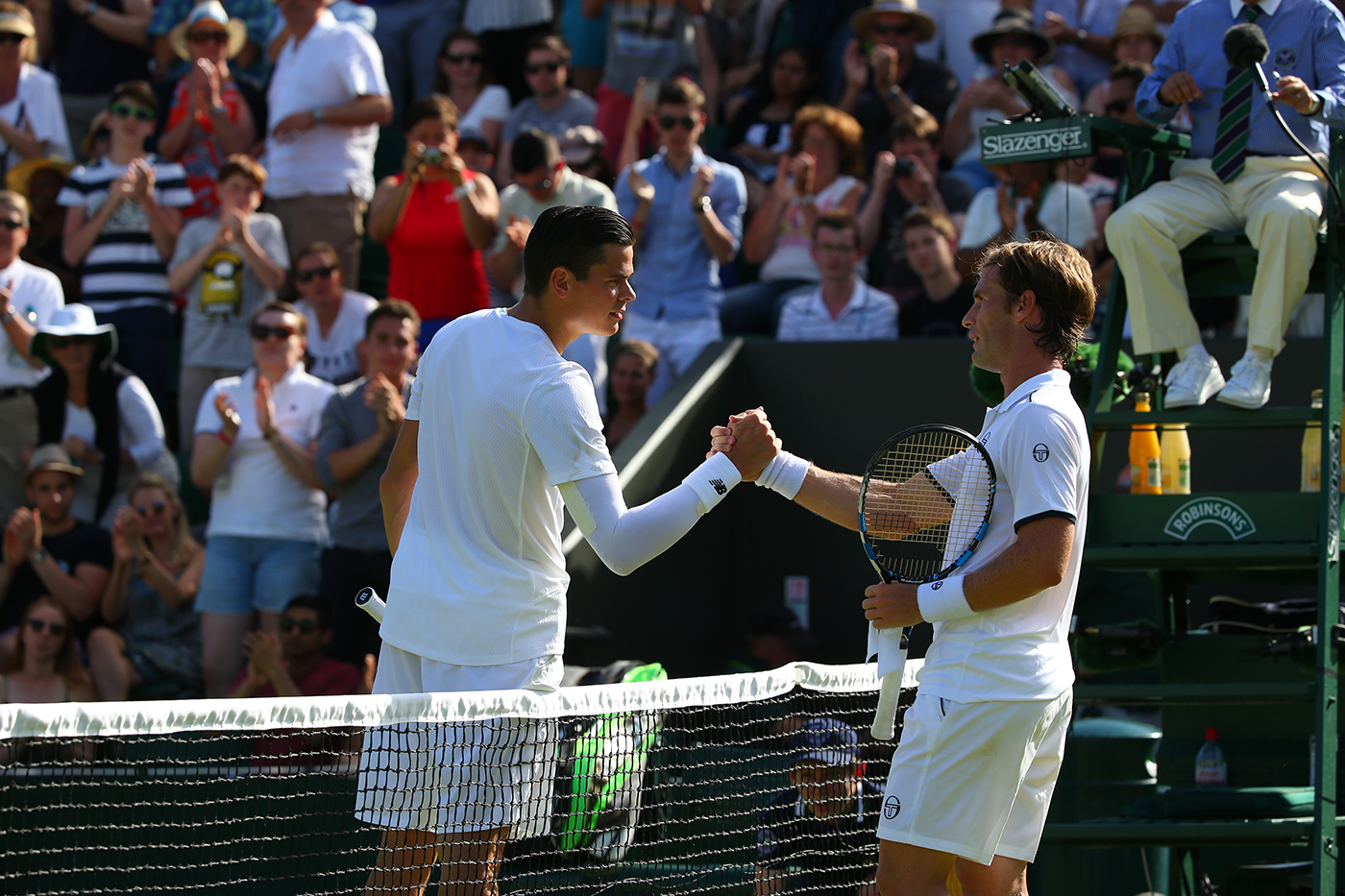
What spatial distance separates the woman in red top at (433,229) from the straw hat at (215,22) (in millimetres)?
2071

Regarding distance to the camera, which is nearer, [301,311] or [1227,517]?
[1227,517]

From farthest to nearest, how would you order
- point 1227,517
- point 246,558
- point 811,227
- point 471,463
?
1. point 811,227
2. point 246,558
3. point 1227,517
4. point 471,463

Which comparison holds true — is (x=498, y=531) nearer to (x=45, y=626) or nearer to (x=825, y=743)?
(x=825, y=743)

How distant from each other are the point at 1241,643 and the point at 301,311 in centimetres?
547

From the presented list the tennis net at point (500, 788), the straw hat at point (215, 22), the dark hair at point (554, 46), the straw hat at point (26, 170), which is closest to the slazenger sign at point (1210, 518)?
the tennis net at point (500, 788)

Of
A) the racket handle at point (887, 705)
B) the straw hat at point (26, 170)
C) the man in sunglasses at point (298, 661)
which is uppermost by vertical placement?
the straw hat at point (26, 170)

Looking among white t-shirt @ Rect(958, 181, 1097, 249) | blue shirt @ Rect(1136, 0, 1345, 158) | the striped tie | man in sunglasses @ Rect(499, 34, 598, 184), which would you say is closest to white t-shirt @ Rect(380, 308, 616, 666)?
the striped tie

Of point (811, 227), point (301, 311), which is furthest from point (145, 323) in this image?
point (811, 227)

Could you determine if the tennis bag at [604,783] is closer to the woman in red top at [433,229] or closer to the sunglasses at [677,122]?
the woman in red top at [433,229]

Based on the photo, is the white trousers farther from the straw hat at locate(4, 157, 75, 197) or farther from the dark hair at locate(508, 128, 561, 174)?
the straw hat at locate(4, 157, 75, 197)

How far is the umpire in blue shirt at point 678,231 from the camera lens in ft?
29.3

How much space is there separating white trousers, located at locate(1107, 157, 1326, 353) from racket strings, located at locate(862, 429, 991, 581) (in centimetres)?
202

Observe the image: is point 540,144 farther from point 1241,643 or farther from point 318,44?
point 1241,643

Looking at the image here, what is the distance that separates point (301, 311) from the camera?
905 cm
